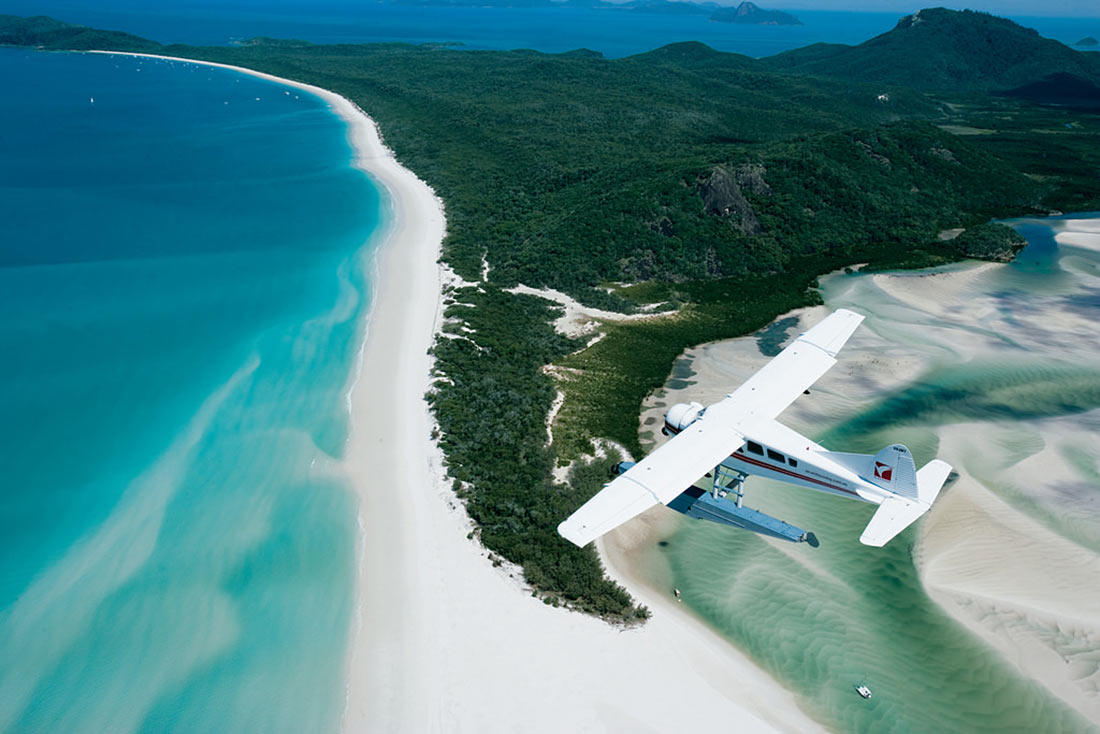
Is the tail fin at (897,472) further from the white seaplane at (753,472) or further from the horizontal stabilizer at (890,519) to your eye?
the horizontal stabilizer at (890,519)

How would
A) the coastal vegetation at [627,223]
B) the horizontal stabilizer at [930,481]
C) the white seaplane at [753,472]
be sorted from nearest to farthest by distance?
the white seaplane at [753,472]
the horizontal stabilizer at [930,481]
the coastal vegetation at [627,223]

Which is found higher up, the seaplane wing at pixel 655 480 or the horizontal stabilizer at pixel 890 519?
the seaplane wing at pixel 655 480

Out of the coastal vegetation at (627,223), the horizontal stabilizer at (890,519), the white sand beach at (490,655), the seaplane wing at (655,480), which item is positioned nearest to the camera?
the white sand beach at (490,655)

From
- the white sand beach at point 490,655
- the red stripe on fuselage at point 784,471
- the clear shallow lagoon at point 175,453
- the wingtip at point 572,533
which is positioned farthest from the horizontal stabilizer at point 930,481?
the clear shallow lagoon at point 175,453

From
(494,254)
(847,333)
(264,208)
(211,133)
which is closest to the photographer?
(847,333)

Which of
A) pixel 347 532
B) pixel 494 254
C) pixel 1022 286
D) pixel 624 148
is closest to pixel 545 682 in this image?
pixel 347 532

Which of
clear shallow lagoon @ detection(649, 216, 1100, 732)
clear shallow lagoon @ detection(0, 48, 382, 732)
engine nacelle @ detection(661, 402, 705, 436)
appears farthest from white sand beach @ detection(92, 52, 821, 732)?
engine nacelle @ detection(661, 402, 705, 436)

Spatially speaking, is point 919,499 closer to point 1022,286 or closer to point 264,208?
point 1022,286

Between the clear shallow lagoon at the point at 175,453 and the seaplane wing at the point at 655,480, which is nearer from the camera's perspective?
the seaplane wing at the point at 655,480
